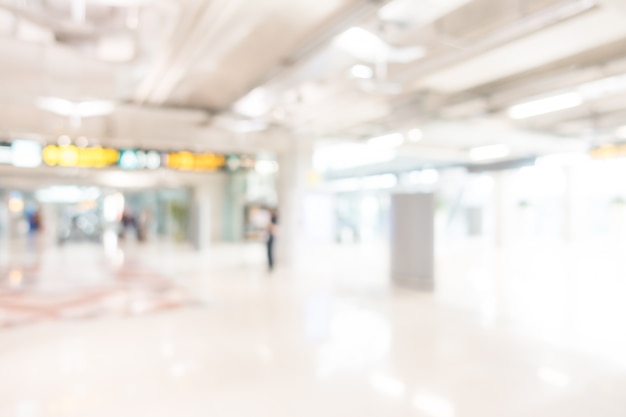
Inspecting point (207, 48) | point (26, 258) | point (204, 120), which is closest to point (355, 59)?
point (207, 48)

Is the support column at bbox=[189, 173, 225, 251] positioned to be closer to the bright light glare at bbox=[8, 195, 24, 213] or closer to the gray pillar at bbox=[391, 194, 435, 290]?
the gray pillar at bbox=[391, 194, 435, 290]

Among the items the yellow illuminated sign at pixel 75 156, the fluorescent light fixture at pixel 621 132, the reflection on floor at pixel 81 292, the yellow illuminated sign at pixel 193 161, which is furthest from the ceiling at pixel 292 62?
the reflection on floor at pixel 81 292

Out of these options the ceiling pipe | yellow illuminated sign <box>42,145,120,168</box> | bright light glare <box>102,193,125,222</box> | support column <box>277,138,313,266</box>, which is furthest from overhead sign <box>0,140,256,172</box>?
bright light glare <box>102,193,125,222</box>

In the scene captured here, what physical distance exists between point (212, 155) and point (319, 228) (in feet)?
12.3

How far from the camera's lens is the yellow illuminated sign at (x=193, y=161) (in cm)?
1113

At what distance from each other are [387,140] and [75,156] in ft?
26.0

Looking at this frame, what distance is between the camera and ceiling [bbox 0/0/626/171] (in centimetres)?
398

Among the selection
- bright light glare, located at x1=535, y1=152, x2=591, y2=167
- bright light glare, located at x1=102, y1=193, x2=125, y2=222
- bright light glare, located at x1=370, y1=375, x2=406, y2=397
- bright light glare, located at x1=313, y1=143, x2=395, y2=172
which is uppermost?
bright light glare, located at x1=313, y1=143, x2=395, y2=172

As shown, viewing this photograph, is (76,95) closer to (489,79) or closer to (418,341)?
(418,341)

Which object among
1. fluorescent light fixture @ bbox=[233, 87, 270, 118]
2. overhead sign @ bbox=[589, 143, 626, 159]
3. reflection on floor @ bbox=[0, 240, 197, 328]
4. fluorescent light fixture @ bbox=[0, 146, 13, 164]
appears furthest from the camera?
overhead sign @ bbox=[589, 143, 626, 159]

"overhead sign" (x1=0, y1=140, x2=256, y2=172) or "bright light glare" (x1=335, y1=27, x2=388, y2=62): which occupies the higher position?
"bright light glare" (x1=335, y1=27, x2=388, y2=62)

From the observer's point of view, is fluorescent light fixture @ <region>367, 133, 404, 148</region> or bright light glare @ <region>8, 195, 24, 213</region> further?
bright light glare @ <region>8, 195, 24, 213</region>

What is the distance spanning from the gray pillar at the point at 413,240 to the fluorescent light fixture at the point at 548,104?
8.98 feet

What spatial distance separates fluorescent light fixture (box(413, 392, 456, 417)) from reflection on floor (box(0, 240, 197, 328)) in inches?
152
